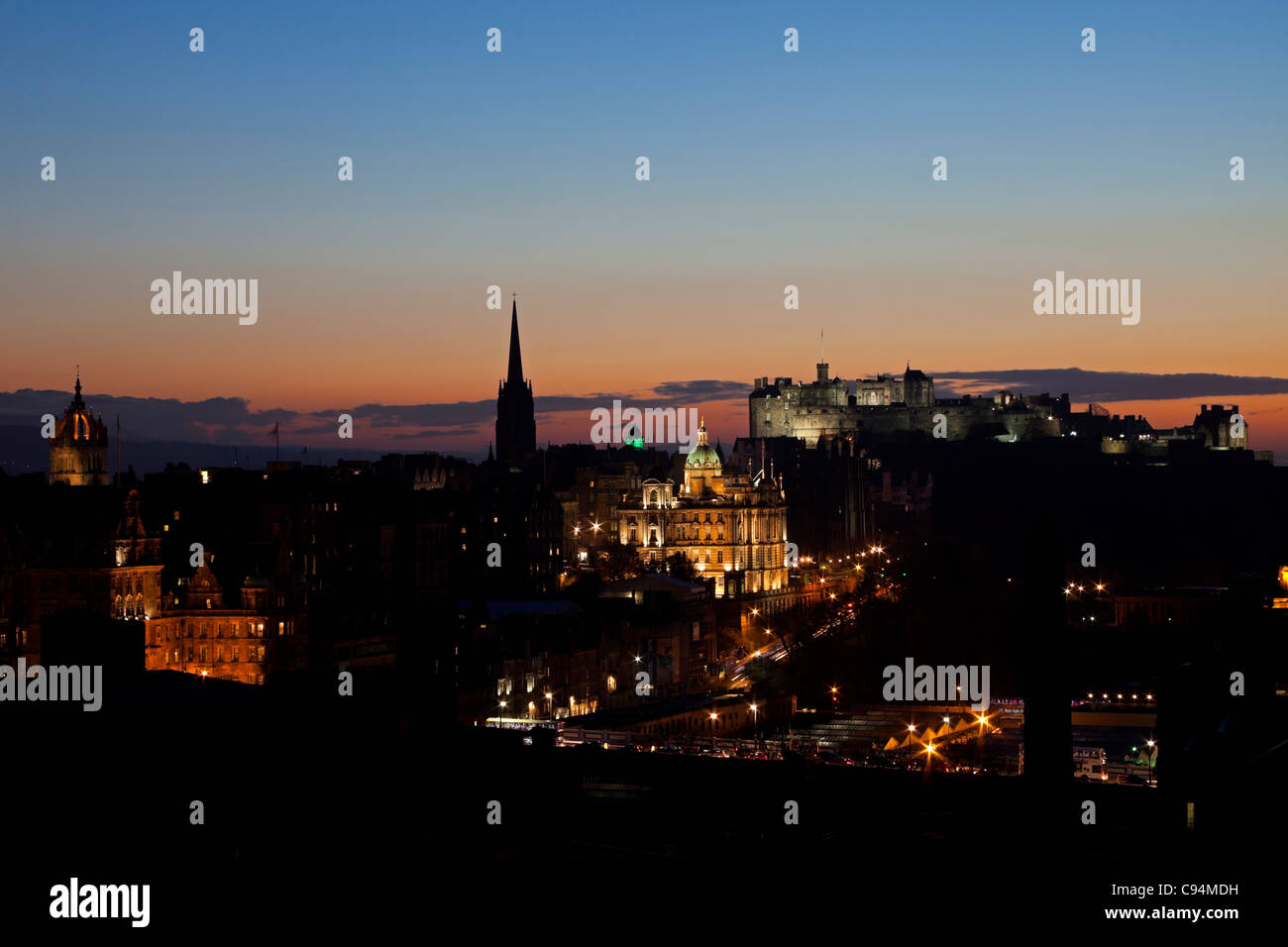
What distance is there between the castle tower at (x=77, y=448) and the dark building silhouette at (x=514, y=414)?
73676 mm

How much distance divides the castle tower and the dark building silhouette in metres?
73.7

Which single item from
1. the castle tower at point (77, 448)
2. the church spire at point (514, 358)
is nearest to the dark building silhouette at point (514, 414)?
the church spire at point (514, 358)

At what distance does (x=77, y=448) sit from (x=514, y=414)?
261 ft

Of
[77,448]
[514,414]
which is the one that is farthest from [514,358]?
[77,448]

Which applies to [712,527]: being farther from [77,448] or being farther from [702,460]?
[77,448]

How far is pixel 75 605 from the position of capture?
66812mm

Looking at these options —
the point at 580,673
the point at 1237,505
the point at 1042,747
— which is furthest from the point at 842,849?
the point at 1237,505

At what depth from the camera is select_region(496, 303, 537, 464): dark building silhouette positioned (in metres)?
171

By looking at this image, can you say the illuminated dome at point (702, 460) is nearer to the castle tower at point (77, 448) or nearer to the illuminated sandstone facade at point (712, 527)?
the illuminated sandstone facade at point (712, 527)

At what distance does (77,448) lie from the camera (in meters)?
95.9

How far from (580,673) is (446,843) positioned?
38818 millimetres

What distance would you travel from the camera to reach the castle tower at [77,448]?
95375 millimetres

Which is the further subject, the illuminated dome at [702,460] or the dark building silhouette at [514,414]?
the dark building silhouette at [514,414]

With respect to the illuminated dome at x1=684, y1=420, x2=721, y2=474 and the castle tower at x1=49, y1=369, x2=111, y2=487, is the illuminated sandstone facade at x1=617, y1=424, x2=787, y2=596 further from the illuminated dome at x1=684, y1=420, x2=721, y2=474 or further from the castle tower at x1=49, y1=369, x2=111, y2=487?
the castle tower at x1=49, y1=369, x2=111, y2=487
